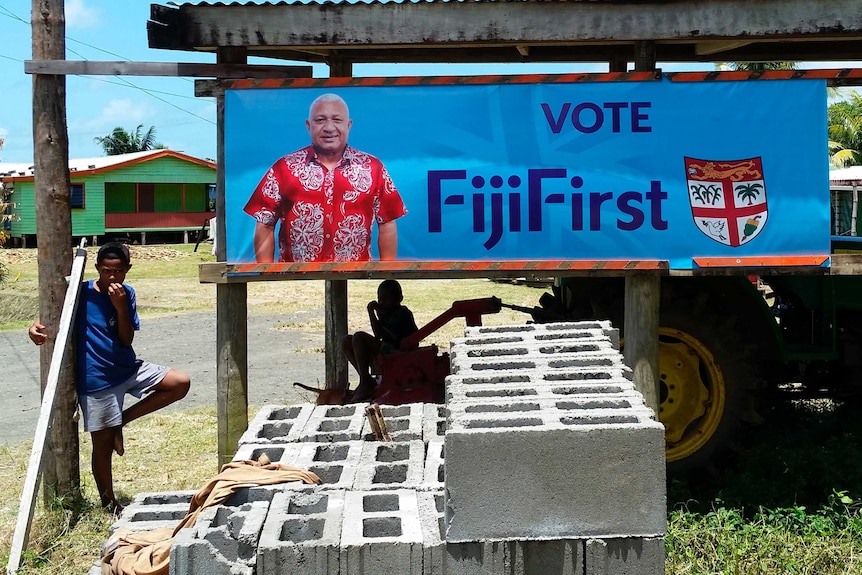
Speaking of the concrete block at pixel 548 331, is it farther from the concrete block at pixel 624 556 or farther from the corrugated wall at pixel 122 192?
the corrugated wall at pixel 122 192

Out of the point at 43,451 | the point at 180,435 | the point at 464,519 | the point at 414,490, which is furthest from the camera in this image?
the point at 180,435

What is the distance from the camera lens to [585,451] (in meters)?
4.17

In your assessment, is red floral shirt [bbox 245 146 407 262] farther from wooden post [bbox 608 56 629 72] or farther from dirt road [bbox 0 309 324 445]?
dirt road [bbox 0 309 324 445]

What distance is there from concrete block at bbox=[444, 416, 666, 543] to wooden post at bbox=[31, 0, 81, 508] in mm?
3282

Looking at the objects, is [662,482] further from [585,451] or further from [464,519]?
[464,519]

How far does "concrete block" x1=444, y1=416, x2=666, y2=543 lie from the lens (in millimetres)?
4141

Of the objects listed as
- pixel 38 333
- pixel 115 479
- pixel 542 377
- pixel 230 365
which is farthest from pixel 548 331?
pixel 115 479

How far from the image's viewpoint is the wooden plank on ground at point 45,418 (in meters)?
5.41

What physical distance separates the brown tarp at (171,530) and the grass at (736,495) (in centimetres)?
95

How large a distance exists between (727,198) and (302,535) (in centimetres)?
335

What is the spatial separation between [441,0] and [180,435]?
14.4 ft

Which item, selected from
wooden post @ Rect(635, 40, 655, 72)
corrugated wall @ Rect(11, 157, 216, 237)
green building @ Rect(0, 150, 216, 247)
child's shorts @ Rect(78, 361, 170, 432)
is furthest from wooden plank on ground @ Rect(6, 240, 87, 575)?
green building @ Rect(0, 150, 216, 247)

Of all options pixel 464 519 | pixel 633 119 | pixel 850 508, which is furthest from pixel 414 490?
pixel 850 508

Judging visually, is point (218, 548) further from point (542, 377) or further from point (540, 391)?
point (542, 377)
